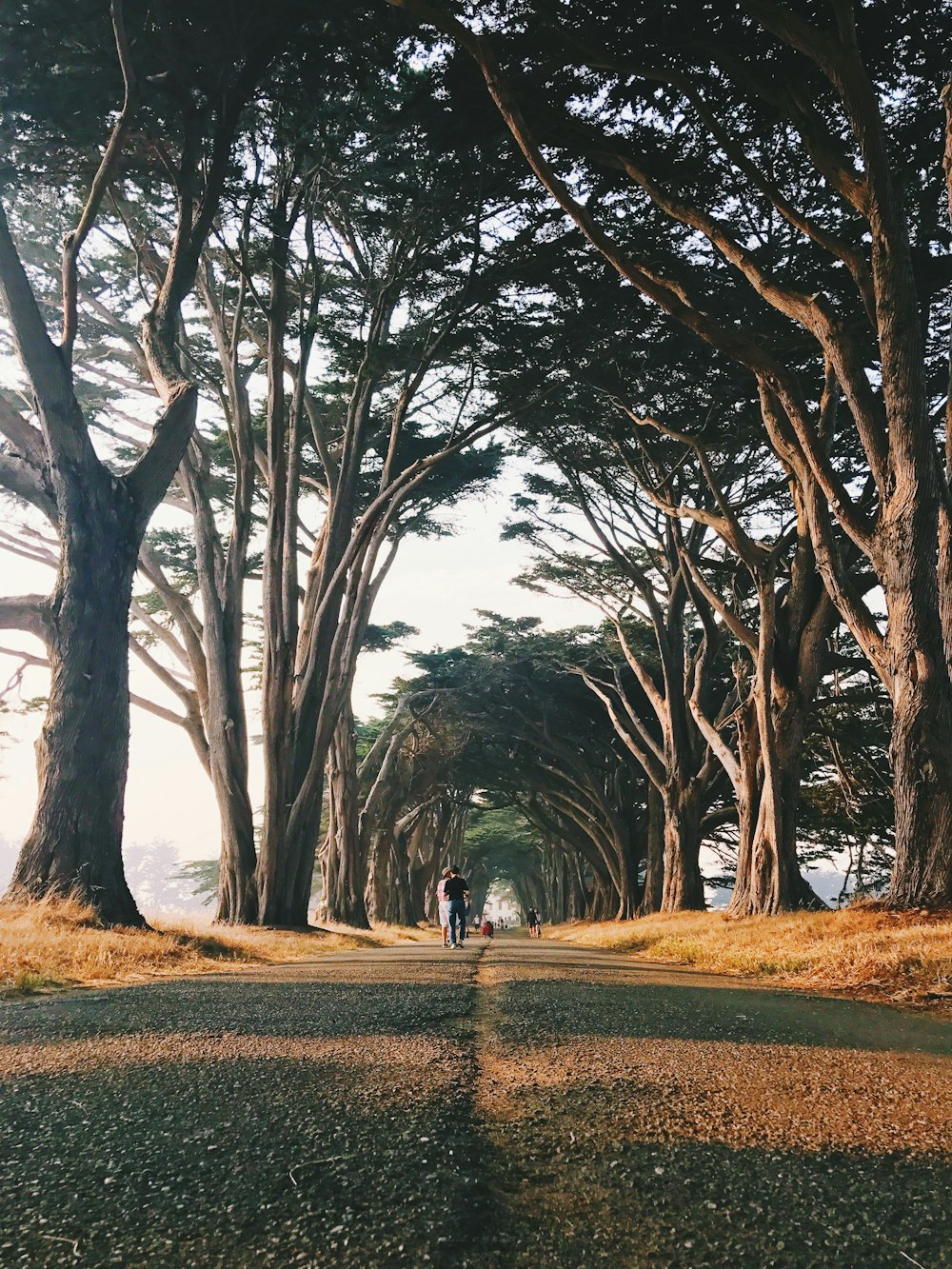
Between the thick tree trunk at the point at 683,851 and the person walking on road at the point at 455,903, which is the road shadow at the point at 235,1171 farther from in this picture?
the thick tree trunk at the point at 683,851

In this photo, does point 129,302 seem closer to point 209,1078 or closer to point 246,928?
point 246,928

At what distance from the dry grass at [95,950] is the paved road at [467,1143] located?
1914 mm

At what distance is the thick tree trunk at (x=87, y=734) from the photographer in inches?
299

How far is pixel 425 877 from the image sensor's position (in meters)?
37.0

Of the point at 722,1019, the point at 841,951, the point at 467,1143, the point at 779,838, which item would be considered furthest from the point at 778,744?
the point at 467,1143

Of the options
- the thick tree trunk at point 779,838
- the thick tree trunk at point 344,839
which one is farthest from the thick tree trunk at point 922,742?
the thick tree trunk at point 344,839

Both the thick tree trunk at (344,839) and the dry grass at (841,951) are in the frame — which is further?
the thick tree trunk at (344,839)

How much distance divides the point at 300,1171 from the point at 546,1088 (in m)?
0.97

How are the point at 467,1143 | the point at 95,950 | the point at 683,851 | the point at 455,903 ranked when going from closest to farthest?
the point at 467,1143 → the point at 95,950 → the point at 455,903 → the point at 683,851

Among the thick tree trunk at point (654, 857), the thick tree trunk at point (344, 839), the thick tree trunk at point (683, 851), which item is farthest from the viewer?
the thick tree trunk at point (654, 857)

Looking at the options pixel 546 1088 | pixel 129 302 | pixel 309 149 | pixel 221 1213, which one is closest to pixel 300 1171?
pixel 221 1213

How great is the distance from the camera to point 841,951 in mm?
6266

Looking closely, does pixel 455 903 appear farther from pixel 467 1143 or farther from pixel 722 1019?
pixel 467 1143

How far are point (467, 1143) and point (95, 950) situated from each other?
5156 millimetres
